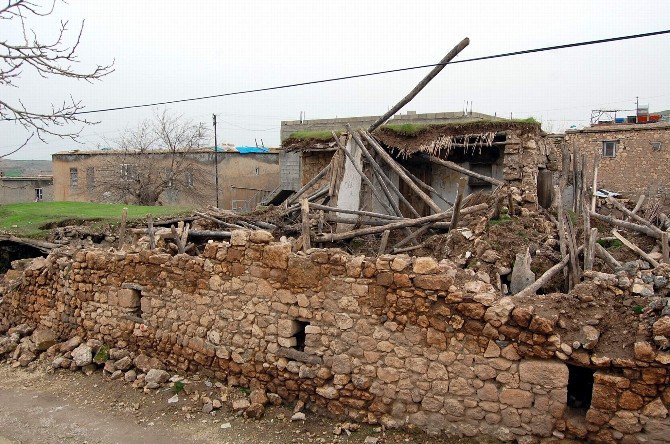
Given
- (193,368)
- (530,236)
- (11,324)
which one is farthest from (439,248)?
(11,324)

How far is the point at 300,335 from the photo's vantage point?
6.32 m

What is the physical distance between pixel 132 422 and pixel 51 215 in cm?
1238

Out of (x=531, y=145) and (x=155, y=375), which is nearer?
(x=155, y=375)

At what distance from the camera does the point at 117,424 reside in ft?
20.1

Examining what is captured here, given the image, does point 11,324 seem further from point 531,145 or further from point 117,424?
point 531,145

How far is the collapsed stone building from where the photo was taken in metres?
4.66

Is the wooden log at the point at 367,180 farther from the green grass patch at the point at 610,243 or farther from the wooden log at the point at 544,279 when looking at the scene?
the wooden log at the point at 544,279

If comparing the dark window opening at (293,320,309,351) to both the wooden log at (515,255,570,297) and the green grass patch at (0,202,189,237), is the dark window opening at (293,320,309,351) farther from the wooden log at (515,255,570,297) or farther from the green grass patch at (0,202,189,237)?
the green grass patch at (0,202,189,237)

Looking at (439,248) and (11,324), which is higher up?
(439,248)

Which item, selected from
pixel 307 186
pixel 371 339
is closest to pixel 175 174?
pixel 307 186

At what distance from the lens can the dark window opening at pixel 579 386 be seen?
16.4 ft

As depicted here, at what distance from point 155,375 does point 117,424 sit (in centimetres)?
95

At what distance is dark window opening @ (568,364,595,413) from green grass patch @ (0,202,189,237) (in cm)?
1219

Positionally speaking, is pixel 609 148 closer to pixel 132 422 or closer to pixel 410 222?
pixel 410 222
